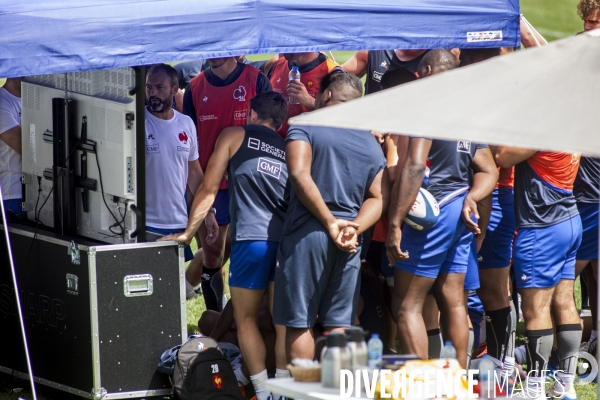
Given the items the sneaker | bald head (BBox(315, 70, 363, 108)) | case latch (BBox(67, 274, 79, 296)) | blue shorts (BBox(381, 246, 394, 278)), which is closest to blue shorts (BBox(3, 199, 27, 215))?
case latch (BBox(67, 274, 79, 296))

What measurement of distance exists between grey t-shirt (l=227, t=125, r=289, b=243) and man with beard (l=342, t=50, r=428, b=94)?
5.30 ft

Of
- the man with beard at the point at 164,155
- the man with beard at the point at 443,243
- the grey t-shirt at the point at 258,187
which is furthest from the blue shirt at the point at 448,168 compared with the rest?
the man with beard at the point at 164,155

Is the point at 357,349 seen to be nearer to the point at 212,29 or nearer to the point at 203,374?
the point at 203,374

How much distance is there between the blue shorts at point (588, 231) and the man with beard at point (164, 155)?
2557mm

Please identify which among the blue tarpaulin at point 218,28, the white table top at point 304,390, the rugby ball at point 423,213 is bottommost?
the white table top at point 304,390

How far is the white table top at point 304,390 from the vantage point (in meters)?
3.55

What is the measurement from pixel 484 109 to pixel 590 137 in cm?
39

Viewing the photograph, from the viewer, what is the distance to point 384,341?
19.7ft

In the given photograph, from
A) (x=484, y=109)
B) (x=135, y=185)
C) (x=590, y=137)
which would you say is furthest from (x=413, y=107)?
(x=135, y=185)

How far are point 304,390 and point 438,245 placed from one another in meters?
1.82

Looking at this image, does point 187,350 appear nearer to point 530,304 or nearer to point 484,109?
point 530,304

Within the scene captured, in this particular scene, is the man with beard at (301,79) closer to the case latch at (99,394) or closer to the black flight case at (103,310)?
the black flight case at (103,310)

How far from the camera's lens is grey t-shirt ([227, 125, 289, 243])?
204 inches

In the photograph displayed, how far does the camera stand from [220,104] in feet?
21.8
